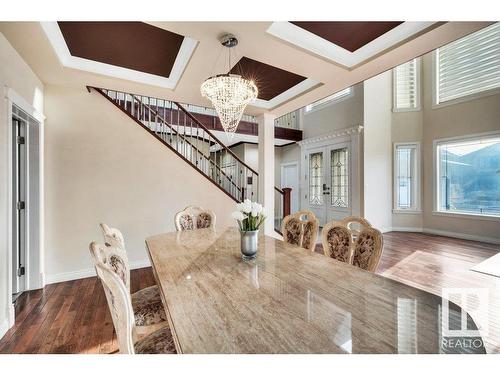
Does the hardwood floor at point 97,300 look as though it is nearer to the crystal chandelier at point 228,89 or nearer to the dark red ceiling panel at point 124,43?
the crystal chandelier at point 228,89

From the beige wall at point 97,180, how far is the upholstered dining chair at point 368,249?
2.87 m

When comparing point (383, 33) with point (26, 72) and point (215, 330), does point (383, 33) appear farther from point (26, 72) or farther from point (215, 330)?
point (26, 72)

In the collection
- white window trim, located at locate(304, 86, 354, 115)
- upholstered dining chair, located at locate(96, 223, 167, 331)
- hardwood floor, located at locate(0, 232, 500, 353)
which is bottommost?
hardwood floor, located at locate(0, 232, 500, 353)

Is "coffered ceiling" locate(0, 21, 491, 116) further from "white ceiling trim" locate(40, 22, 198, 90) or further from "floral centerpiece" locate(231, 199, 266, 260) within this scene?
"floral centerpiece" locate(231, 199, 266, 260)

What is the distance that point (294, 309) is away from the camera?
39.5 inches

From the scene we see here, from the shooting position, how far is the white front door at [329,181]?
21.0ft

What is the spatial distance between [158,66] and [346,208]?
5350 millimetres

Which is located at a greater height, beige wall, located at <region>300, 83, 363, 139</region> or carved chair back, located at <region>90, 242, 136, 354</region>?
beige wall, located at <region>300, 83, 363, 139</region>

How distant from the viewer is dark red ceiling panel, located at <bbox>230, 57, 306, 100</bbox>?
110 inches

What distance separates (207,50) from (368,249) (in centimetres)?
216

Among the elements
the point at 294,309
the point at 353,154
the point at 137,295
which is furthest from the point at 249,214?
the point at 353,154

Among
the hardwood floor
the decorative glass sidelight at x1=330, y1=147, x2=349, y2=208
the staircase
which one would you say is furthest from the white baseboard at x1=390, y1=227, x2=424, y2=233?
the staircase

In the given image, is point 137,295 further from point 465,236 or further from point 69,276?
point 465,236

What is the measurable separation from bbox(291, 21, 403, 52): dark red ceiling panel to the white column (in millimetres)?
1958
